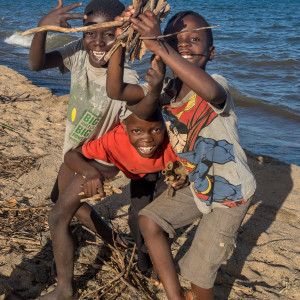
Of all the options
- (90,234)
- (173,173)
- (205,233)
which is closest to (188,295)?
(205,233)

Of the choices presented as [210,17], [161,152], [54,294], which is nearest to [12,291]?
[54,294]

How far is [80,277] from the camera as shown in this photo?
322cm

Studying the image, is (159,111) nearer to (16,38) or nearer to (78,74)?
(78,74)

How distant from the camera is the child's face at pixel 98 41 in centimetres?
297

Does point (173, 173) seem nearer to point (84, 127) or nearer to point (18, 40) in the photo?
point (84, 127)

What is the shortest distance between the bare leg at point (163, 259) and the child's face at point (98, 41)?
44.6 inches

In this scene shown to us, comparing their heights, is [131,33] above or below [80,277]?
above

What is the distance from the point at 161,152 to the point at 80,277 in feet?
3.57

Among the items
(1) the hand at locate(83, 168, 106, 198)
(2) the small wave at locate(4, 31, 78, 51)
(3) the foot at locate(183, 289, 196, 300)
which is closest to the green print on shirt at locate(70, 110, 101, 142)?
(1) the hand at locate(83, 168, 106, 198)

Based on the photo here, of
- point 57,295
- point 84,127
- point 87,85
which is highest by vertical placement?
point 87,85

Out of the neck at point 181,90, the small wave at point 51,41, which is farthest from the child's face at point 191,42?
the small wave at point 51,41

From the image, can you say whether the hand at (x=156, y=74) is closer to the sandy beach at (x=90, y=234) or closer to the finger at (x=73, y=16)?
the finger at (x=73, y=16)

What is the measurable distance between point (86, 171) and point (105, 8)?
110 cm

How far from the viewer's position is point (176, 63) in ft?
7.13
